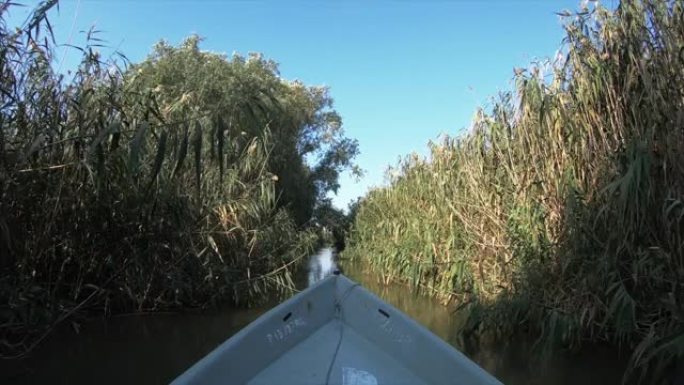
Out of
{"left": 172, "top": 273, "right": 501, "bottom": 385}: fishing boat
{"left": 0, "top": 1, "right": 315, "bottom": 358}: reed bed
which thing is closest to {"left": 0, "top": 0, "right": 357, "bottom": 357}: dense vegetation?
{"left": 0, "top": 1, "right": 315, "bottom": 358}: reed bed

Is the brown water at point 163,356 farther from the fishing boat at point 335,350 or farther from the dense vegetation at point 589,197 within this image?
the fishing boat at point 335,350

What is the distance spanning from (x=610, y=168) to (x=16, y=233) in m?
5.47

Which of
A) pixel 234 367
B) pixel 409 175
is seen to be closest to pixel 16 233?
pixel 234 367

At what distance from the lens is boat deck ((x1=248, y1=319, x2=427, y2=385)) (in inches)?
129

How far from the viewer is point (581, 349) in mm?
5605

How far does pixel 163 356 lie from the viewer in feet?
19.8

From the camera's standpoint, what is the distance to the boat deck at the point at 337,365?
328cm

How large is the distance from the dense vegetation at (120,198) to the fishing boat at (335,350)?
1.07m

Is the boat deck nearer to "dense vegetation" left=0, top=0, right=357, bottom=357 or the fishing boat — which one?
the fishing boat

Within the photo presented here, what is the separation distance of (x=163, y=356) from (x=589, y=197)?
14.8 feet

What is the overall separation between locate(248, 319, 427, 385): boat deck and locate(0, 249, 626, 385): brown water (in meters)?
1.82

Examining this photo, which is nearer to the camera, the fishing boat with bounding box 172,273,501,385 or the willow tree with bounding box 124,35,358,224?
the fishing boat with bounding box 172,273,501,385

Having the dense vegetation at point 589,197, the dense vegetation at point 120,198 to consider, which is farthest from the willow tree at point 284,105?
the dense vegetation at point 589,197

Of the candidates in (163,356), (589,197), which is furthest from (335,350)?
(589,197)
